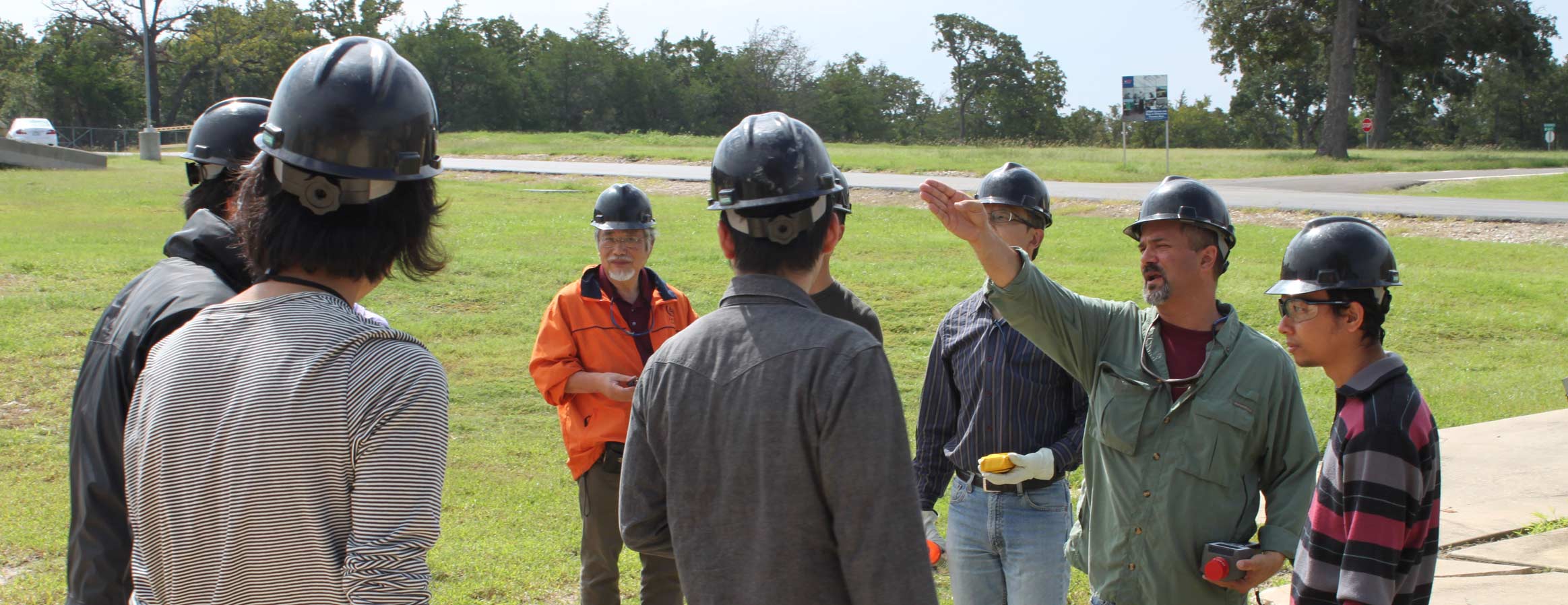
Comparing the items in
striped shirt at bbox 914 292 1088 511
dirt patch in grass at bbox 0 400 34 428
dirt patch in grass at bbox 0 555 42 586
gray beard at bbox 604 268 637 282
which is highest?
gray beard at bbox 604 268 637 282

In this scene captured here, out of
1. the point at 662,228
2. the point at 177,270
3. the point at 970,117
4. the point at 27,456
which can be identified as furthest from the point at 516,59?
the point at 177,270

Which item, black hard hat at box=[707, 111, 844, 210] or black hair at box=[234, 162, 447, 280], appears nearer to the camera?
black hair at box=[234, 162, 447, 280]

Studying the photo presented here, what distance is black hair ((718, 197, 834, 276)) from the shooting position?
7.85 feet

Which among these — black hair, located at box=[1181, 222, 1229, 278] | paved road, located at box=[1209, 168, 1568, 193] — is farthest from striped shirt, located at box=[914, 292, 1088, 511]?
paved road, located at box=[1209, 168, 1568, 193]

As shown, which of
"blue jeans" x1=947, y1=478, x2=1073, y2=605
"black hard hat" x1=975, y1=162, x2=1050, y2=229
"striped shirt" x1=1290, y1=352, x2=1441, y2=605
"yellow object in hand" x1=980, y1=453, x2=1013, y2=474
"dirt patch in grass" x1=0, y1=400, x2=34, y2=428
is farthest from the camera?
"dirt patch in grass" x1=0, y1=400, x2=34, y2=428

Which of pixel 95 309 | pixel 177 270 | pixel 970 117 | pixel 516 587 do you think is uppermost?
pixel 970 117

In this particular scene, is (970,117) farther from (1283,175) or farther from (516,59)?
(1283,175)

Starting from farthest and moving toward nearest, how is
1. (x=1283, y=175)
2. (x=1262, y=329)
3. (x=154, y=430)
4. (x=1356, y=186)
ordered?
(x=1283, y=175) < (x=1356, y=186) < (x=1262, y=329) < (x=154, y=430)

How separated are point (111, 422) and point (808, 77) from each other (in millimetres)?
70321

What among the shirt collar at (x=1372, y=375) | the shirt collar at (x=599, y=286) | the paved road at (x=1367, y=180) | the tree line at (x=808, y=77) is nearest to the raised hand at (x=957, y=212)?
the shirt collar at (x=1372, y=375)

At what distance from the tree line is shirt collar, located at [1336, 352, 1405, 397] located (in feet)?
146

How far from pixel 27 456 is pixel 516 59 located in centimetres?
6472

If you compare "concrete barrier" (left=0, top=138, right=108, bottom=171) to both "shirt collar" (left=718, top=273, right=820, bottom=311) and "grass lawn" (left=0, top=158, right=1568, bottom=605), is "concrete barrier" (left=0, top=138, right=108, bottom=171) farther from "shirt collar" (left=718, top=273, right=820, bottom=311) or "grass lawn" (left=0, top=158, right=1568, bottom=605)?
"shirt collar" (left=718, top=273, right=820, bottom=311)

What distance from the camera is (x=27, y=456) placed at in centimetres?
764
